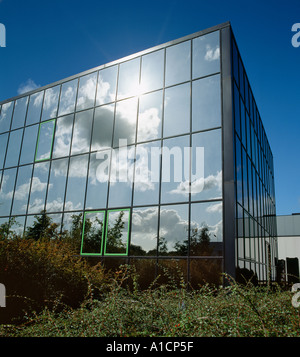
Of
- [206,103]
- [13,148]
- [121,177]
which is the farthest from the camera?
[13,148]

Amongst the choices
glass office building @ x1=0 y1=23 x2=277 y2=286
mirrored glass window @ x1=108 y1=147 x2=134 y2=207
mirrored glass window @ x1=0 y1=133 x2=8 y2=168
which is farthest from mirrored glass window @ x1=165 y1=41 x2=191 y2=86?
mirrored glass window @ x1=0 y1=133 x2=8 y2=168

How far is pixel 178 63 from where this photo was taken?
588 inches

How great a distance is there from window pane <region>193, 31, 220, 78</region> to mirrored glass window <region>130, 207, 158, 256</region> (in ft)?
20.5

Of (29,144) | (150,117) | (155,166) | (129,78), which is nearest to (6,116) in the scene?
(29,144)

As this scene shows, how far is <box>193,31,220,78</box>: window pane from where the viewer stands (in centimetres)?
1395

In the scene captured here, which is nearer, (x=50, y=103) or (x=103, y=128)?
(x=103, y=128)

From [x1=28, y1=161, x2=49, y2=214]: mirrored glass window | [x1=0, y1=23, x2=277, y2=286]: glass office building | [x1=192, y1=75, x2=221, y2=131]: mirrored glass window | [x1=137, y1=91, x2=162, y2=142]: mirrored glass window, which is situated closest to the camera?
[x1=0, y1=23, x2=277, y2=286]: glass office building

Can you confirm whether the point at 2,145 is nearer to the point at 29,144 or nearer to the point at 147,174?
the point at 29,144

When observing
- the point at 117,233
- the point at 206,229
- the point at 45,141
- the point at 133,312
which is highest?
the point at 45,141

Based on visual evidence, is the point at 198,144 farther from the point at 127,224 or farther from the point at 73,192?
the point at 73,192

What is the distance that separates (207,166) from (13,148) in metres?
13.2

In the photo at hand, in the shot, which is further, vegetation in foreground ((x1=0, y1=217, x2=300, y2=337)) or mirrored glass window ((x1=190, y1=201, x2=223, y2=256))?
mirrored glass window ((x1=190, y1=201, x2=223, y2=256))

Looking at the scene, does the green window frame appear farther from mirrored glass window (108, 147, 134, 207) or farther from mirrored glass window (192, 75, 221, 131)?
mirrored glass window (192, 75, 221, 131)
